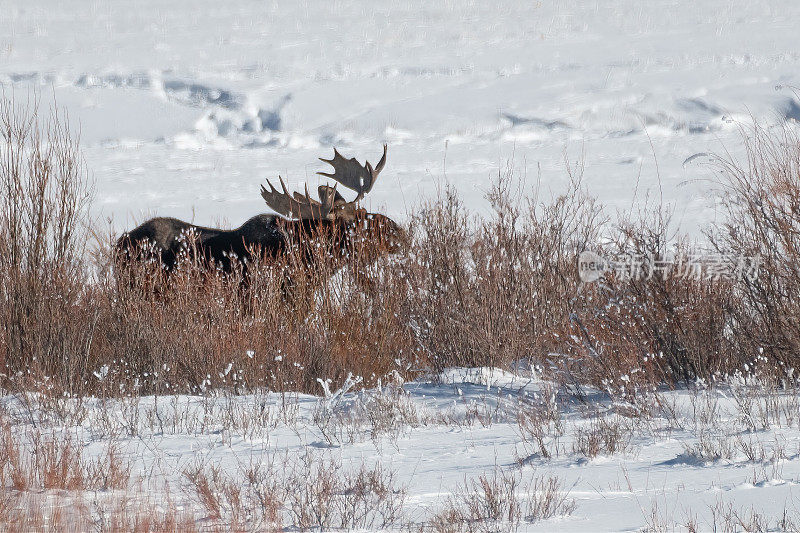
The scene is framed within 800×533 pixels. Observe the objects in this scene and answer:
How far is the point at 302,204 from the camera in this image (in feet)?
27.8

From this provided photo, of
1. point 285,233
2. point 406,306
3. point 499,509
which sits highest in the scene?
point 285,233

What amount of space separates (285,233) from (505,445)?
4011 millimetres

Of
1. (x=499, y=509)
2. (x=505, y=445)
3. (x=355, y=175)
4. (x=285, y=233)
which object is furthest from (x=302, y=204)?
(x=499, y=509)

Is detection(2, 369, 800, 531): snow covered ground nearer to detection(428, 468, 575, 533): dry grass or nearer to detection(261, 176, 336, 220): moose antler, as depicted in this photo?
detection(428, 468, 575, 533): dry grass

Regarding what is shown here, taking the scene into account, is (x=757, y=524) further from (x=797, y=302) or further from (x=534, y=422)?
(x=797, y=302)

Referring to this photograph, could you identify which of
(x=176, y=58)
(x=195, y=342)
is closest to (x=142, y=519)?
(x=195, y=342)

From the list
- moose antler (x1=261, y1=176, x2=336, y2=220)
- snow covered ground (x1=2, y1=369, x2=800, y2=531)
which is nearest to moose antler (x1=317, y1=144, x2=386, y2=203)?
moose antler (x1=261, y1=176, x2=336, y2=220)

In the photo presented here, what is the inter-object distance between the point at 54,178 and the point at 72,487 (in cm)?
322

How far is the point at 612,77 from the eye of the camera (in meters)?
43.1

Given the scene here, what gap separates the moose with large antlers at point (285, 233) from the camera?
7988 mm

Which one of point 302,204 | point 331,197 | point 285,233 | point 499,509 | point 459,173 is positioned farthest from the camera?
point 459,173

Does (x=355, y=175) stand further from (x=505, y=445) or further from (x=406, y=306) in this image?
(x=505, y=445)

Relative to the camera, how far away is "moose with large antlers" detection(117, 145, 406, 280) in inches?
314

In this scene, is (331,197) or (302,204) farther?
(302,204)
